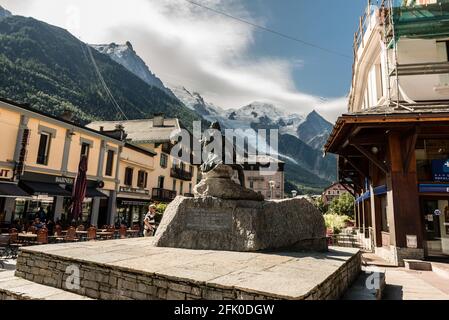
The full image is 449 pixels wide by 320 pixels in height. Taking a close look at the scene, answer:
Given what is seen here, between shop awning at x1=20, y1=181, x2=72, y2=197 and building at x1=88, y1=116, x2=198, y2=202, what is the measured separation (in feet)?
35.1

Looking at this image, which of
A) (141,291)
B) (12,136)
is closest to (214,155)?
(141,291)

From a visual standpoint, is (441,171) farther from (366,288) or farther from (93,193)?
(93,193)

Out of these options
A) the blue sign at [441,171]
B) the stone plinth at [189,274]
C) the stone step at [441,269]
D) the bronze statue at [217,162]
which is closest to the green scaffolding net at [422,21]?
the blue sign at [441,171]

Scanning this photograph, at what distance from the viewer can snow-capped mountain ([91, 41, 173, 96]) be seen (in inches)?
6449

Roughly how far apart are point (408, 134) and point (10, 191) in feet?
57.7

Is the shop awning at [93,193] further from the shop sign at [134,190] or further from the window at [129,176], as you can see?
the window at [129,176]

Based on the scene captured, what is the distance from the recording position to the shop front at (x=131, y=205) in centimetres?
2571

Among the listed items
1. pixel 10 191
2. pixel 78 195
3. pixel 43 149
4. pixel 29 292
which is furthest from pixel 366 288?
pixel 43 149

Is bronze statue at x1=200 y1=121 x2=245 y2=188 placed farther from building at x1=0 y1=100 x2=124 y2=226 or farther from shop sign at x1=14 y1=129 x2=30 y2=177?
shop sign at x1=14 y1=129 x2=30 y2=177

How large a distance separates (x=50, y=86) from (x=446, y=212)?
7988 centimetres

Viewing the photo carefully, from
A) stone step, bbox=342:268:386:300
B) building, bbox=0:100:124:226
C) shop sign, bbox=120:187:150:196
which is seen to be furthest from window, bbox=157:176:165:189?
stone step, bbox=342:268:386:300

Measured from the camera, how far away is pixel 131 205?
27.5 m
